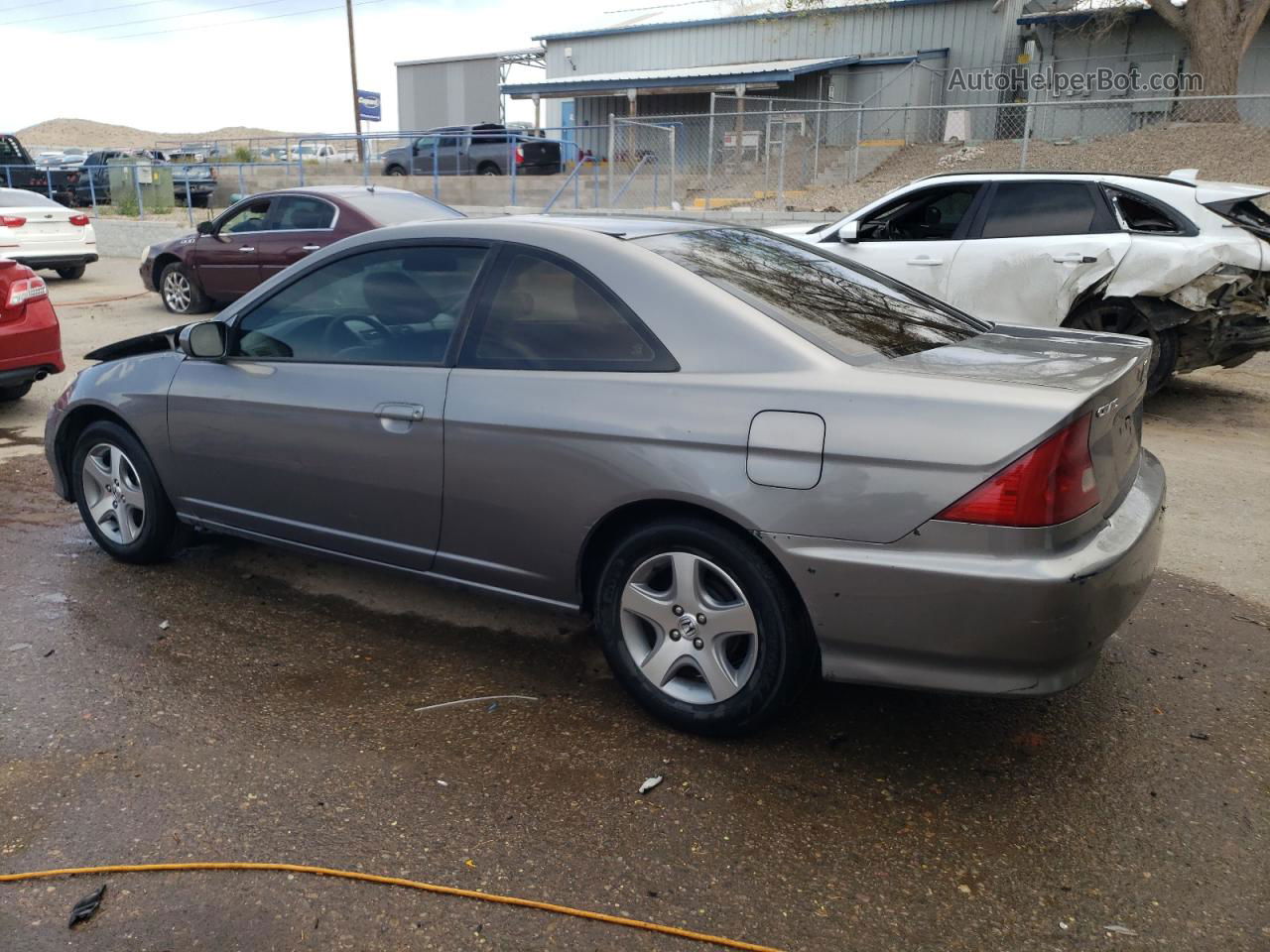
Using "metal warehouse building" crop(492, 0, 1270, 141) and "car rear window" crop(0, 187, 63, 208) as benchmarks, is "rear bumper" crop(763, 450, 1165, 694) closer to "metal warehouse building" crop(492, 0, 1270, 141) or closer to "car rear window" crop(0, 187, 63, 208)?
"car rear window" crop(0, 187, 63, 208)

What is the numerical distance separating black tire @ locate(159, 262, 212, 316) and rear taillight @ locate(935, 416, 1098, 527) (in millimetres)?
12153

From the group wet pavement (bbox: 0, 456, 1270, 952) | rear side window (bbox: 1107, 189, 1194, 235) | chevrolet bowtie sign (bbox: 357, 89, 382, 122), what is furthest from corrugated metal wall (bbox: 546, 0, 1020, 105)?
wet pavement (bbox: 0, 456, 1270, 952)

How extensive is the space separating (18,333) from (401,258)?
15.7 feet

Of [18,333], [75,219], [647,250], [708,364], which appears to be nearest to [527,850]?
[708,364]

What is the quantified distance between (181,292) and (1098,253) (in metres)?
10.5

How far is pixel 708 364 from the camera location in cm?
322

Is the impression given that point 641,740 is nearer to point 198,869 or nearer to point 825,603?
point 825,603

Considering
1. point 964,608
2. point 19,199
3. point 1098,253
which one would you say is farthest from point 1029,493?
point 19,199

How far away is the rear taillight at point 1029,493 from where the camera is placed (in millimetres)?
2764

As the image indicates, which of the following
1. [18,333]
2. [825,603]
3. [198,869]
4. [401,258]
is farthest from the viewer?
[18,333]

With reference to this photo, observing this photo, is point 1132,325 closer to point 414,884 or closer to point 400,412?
point 400,412

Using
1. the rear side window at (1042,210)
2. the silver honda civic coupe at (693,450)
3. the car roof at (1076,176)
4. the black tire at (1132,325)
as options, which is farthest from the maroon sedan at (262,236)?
the silver honda civic coupe at (693,450)

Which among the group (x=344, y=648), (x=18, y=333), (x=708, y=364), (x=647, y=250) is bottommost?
(x=344, y=648)

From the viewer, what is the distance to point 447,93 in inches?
1702
